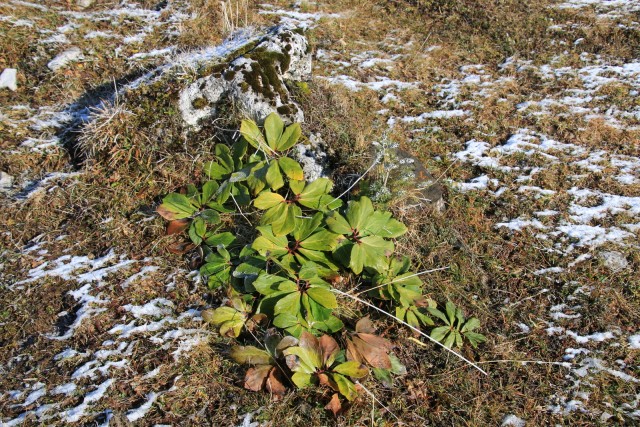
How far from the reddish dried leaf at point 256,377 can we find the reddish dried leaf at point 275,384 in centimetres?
3

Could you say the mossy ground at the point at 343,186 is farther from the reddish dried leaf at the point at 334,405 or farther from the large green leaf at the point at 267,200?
the large green leaf at the point at 267,200

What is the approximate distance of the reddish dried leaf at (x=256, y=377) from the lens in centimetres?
278

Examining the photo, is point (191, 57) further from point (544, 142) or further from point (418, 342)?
point (544, 142)

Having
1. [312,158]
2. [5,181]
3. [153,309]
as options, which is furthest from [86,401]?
[312,158]

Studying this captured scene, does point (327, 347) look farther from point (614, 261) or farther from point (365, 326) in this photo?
point (614, 261)

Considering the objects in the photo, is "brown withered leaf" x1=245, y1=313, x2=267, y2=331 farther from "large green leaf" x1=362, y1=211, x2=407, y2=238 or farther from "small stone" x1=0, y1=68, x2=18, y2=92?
"small stone" x1=0, y1=68, x2=18, y2=92

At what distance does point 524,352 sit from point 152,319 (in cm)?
276

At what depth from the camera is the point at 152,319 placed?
3162 millimetres

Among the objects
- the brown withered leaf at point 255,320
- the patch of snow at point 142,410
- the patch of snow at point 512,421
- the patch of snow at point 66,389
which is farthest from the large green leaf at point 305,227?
the patch of snow at point 512,421

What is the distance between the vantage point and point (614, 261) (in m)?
3.98

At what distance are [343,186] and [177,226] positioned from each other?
4.86ft

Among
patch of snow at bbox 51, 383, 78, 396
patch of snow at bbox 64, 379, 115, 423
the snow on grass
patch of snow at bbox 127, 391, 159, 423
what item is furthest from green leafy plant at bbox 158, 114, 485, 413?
the snow on grass

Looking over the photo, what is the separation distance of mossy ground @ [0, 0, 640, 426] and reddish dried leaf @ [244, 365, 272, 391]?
0.29 feet

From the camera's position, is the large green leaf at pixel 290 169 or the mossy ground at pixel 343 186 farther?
the large green leaf at pixel 290 169
